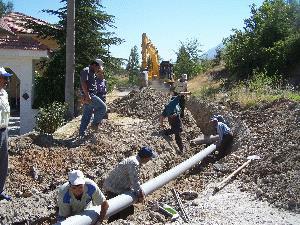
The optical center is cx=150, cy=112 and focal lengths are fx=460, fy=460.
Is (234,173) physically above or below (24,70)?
below

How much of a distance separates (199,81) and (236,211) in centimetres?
2035

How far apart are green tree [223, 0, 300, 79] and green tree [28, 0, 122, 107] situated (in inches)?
287

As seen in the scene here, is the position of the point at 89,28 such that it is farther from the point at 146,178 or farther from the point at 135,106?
the point at 146,178

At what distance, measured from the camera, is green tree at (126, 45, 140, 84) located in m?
41.0

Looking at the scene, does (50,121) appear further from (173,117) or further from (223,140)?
(223,140)

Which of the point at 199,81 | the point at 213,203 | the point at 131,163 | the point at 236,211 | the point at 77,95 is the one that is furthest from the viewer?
the point at 199,81

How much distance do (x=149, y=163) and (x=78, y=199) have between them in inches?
186

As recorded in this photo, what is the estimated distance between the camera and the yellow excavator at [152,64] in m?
23.8

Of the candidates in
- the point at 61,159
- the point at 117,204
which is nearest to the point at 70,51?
the point at 61,159

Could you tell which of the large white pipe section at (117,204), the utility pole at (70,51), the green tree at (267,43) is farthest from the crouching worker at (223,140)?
the green tree at (267,43)

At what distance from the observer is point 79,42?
17656 mm

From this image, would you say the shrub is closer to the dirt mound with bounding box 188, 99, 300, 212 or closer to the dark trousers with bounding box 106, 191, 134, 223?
the dirt mound with bounding box 188, 99, 300, 212

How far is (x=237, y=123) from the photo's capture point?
1402cm

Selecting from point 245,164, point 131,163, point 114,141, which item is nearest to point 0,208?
point 131,163
